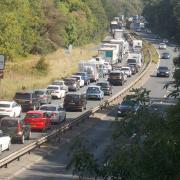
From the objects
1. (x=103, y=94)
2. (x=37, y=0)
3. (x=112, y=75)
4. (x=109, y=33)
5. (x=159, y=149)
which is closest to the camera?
(x=159, y=149)

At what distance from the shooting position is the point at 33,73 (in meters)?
72.5

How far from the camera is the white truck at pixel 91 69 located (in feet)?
241

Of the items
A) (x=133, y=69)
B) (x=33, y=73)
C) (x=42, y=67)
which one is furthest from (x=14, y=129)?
(x=133, y=69)

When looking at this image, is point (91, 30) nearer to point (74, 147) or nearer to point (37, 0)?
point (37, 0)

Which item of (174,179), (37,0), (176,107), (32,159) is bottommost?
(32,159)

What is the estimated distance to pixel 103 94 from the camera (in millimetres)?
59188

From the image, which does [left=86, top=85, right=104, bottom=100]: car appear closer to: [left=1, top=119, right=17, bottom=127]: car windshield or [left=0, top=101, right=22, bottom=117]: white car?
[left=0, top=101, right=22, bottom=117]: white car

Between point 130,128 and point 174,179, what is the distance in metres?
1.50

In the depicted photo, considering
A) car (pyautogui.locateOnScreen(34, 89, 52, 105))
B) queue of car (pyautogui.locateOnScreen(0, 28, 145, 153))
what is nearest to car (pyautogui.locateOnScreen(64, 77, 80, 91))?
queue of car (pyautogui.locateOnScreen(0, 28, 145, 153))

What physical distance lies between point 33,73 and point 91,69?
20.3 ft

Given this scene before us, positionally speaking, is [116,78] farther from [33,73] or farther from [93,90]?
[93,90]

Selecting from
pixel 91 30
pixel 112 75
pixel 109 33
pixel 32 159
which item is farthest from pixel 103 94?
pixel 109 33

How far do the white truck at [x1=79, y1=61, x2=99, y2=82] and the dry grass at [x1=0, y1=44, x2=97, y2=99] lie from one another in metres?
1.91

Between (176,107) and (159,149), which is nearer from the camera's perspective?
(159,149)
